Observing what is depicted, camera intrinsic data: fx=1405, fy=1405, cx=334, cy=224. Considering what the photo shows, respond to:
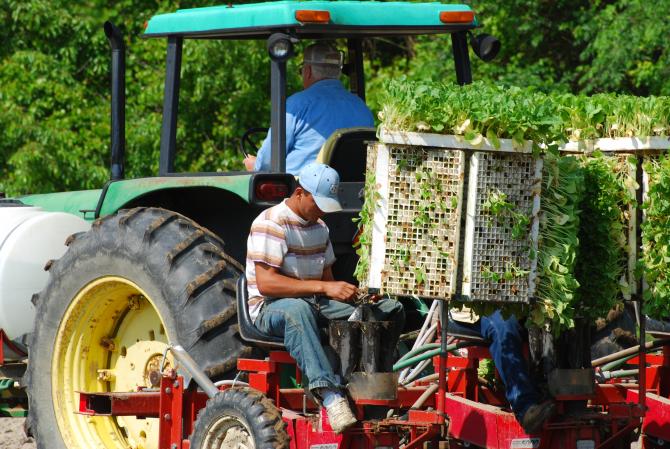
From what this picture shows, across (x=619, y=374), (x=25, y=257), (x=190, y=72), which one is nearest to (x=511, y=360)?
(x=619, y=374)

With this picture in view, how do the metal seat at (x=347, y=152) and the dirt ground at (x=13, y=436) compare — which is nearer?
the metal seat at (x=347, y=152)

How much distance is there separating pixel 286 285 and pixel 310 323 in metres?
0.25

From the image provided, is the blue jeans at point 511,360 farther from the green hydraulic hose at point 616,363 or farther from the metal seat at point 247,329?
the metal seat at point 247,329

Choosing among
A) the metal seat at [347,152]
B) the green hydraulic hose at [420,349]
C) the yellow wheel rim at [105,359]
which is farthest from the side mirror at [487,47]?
the yellow wheel rim at [105,359]

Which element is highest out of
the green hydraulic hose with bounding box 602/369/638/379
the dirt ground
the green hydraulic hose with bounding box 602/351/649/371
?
the green hydraulic hose with bounding box 602/351/649/371

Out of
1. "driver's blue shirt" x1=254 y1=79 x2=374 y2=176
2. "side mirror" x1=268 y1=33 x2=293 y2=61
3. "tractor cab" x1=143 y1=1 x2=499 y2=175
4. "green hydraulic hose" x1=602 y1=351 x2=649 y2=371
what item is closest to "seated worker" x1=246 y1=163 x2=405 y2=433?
"tractor cab" x1=143 y1=1 x2=499 y2=175

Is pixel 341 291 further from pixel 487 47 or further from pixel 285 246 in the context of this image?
pixel 487 47

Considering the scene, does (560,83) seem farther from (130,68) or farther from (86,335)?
(86,335)

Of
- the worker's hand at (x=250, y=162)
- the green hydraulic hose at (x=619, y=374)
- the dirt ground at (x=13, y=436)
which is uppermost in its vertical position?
the worker's hand at (x=250, y=162)

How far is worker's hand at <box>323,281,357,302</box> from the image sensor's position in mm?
6191

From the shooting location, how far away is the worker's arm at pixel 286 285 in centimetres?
625

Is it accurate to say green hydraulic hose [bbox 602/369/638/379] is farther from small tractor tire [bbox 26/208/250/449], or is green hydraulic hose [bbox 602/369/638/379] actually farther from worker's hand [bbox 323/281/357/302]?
small tractor tire [bbox 26/208/250/449]

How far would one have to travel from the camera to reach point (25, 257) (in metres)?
8.02

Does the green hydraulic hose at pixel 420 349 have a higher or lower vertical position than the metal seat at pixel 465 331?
lower
